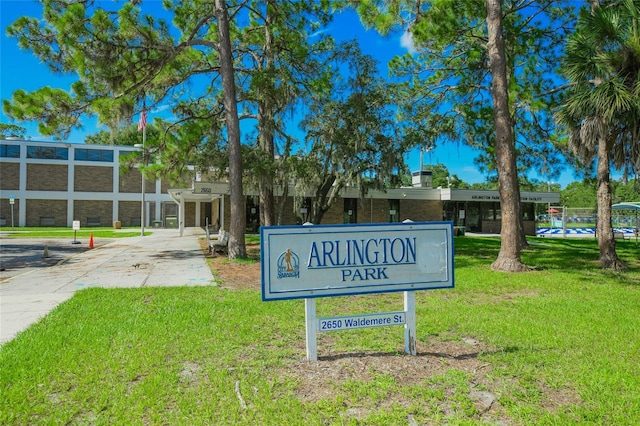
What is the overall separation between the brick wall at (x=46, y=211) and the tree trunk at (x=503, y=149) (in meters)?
39.5

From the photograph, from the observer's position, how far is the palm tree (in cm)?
1008

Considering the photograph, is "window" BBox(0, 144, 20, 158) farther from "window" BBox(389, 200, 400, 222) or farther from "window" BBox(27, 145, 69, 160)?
"window" BBox(389, 200, 400, 222)

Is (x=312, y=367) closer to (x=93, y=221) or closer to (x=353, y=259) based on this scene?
(x=353, y=259)

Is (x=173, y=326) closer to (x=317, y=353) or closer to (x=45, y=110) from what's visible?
(x=317, y=353)

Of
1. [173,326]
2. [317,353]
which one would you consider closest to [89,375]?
[173,326]

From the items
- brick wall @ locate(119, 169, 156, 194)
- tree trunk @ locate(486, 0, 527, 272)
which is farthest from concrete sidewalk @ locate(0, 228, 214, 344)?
brick wall @ locate(119, 169, 156, 194)

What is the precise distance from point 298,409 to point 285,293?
119 centimetres

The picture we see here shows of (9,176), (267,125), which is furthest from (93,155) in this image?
(267,125)

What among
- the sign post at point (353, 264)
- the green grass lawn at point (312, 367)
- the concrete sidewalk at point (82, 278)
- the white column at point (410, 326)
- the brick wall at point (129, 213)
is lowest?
the green grass lawn at point (312, 367)

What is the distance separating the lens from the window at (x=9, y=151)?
38.1 m

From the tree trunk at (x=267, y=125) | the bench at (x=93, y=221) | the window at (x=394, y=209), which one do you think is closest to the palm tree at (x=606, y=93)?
→ the tree trunk at (x=267, y=125)

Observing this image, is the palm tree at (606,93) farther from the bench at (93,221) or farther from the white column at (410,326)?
the bench at (93,221)

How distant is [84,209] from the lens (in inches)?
1576

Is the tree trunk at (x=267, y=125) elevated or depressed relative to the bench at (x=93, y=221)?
elevated
